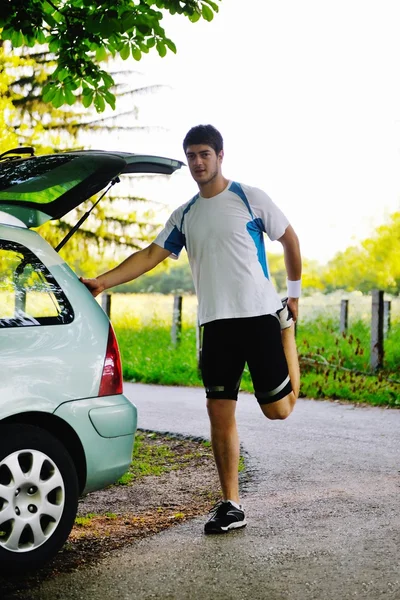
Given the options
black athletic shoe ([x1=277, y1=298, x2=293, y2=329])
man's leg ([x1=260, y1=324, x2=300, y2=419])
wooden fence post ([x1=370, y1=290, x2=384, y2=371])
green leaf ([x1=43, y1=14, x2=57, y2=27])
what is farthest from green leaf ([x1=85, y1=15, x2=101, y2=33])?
wooden fence post ([x1=370, y1=290, x2=384, y2=371])

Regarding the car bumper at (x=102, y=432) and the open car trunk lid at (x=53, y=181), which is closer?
the car bumper at (x=102, y=432)

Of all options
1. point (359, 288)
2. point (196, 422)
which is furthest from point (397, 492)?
point (359, 288)

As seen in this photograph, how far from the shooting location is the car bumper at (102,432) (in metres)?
4.10

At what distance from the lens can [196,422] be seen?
948cm

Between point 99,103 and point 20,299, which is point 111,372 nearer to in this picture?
point 20,299

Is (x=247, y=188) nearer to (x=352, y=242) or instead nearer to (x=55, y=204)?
(x=55, y=204)

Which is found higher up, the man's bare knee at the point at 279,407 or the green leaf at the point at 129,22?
the green leaf at the point at 129,22

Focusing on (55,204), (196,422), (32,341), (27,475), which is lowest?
(196,422)

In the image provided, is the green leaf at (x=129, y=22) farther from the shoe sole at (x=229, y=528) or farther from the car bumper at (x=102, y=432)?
the shoe sole at (x=229, y=528)

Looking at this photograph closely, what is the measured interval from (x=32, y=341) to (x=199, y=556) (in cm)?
133

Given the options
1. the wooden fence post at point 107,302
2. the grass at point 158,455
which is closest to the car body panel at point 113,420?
the grass at point 158,455

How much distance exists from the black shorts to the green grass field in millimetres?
6287

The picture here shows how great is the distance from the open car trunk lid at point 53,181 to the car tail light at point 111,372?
27.6 inches

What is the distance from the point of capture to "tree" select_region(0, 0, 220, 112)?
6.70 metres
